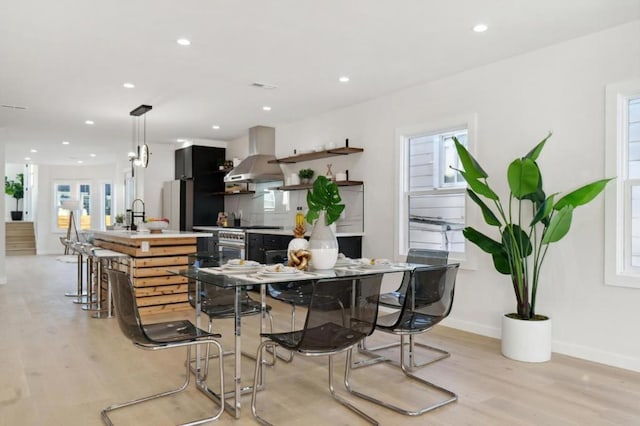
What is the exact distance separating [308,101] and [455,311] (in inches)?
120

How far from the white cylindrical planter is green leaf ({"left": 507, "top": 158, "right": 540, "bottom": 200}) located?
1.00m

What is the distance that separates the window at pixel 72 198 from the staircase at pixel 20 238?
85 centimetres

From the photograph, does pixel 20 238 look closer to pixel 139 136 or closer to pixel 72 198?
pixel 72 198

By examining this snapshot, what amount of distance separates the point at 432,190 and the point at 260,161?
3120 mm

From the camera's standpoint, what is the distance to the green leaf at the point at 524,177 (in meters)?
3.40

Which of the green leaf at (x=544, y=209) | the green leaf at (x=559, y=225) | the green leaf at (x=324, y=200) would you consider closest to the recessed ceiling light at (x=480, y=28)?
the green leaf at (x=544, y=209)

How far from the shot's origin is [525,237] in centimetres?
370

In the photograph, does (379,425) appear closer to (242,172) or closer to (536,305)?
(536,305)

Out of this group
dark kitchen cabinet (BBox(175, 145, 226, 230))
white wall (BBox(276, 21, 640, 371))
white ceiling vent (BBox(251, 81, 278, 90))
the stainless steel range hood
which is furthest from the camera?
dark kitchen cabinet (BBox(175, 145, 226, 230))

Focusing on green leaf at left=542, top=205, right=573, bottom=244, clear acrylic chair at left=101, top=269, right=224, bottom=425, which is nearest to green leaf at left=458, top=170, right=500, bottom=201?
green leaf at left=542, top=205, right=573, bottom=244

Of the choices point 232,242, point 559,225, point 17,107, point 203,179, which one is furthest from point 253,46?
point 203,179

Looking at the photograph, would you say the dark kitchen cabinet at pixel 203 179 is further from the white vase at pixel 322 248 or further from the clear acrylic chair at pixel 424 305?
the clear acrylic chair at pixel 424 305

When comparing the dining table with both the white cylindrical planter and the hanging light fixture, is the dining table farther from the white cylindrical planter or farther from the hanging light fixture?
the hanging light fixture

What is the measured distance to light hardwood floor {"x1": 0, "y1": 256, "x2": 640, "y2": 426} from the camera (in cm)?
255
